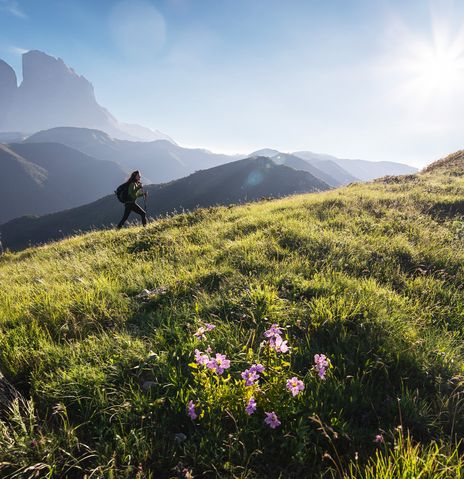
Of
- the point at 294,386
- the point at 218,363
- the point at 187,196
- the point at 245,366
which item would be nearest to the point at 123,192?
the point at 245,366

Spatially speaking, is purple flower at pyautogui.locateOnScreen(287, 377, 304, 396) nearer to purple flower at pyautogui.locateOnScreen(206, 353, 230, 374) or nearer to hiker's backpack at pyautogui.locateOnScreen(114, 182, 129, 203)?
purple flower at pyautogui.locateOnScreen(206, 353, 230, 374)

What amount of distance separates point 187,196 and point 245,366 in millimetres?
165514

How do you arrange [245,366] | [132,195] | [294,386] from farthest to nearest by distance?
1. [132,195]
2. [245,366]
3. [294,386]

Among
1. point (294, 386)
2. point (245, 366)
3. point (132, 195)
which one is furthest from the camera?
point (132, 195)

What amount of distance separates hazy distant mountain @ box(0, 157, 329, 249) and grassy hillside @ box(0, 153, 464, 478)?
13321 cm

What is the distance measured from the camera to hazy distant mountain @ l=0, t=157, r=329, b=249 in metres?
150

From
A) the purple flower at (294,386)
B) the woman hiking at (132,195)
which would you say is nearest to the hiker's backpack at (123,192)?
the woman hiking at (132,195)

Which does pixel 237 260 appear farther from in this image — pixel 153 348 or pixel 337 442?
pixel 337 442

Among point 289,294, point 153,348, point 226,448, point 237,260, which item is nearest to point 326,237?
point 237,260

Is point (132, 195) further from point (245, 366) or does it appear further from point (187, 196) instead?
point (187, 196)

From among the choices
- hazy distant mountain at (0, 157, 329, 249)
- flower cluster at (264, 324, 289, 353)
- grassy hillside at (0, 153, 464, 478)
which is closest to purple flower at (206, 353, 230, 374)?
grassy hillside at (0, 153, 464, 478)

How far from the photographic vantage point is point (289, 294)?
15.4 feet

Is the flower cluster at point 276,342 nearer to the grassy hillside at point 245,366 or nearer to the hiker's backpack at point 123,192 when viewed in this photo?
the grassy hillside at point 245,366

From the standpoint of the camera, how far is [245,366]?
10.5 ft
